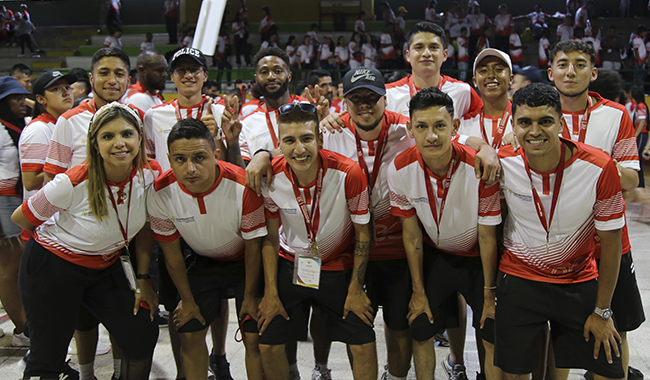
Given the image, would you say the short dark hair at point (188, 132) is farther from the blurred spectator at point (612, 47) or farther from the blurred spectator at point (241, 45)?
the blurred spectator at point (612, 47)

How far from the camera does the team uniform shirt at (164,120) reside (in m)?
3.60

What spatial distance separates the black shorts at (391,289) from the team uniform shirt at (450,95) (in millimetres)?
1129

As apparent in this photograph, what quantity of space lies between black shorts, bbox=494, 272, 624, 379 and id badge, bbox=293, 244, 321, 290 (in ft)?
3.41

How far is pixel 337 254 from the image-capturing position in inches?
119

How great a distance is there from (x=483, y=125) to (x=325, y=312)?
1.66 m

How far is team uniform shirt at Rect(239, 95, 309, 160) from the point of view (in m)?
3.75

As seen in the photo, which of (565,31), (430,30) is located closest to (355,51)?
(565,31)

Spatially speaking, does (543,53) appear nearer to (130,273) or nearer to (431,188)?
(431,188)

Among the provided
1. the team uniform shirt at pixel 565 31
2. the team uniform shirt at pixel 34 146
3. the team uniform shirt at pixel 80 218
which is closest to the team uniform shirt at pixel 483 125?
the team uniform shirt at pixel 80 218

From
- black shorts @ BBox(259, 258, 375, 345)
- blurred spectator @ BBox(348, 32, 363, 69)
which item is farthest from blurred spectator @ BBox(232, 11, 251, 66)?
black shorts @ BBox(259, 258, 375, 345)

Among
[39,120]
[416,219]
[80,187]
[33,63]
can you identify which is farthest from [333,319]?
[33,63]

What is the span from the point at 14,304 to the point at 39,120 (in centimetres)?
152

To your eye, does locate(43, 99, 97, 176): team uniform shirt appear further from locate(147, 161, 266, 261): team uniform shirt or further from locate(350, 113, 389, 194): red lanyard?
locate(350, 113, 389, 194): red lanyard

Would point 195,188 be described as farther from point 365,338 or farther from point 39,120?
point 39,120
